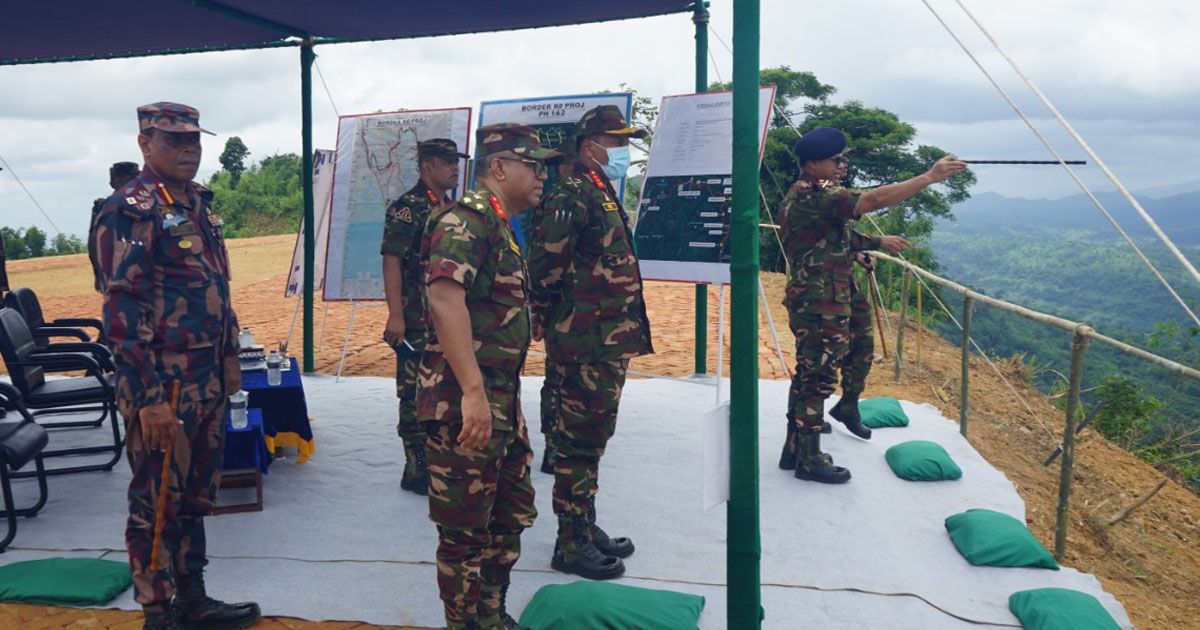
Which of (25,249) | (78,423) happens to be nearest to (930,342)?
(78,423)

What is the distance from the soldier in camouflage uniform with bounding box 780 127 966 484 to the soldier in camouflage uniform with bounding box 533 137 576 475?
4.60 feet

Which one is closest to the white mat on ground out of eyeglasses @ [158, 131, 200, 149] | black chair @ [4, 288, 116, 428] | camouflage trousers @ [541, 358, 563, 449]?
camouflage trousers @ [541, 358, 563, 449]

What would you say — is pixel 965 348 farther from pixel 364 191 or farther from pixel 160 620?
pixel 364 191

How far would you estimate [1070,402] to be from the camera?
383 cm

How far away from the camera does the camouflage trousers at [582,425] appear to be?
3.34 meters

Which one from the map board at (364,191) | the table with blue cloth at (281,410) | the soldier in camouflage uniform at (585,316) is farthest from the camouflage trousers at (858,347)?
the map board at (364,191)

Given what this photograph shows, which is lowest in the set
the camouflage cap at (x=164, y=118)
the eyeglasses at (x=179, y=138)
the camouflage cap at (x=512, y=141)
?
the camouflage cap at (x=512, y=141)

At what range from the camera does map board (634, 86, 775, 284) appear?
5.12 m

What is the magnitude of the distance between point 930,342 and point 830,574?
778cm

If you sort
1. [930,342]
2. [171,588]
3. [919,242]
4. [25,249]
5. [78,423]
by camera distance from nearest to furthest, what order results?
[171,588]
[78,423]
[930,342]
[919,242]
[25,249]

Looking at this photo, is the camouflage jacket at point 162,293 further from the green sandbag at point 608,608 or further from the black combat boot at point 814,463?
the black combat boot at point 814,463

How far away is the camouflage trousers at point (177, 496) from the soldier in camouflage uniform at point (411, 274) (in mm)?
1316

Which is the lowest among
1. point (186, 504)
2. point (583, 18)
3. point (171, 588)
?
point (171, 588)

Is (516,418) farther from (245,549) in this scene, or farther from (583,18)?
(583,18)
